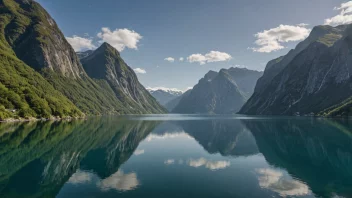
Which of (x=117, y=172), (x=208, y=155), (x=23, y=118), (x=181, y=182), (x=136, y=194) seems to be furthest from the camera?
(x=23, y=118)

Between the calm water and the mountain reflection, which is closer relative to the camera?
the calm water

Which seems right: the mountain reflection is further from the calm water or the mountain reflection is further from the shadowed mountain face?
the shadowed mountain face

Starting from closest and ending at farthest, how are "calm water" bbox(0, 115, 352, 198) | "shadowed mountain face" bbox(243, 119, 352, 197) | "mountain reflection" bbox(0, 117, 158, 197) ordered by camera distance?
"calm water" bbox(0, 115, 352, 198) < "mountain reflection" bbox(0, 117, 158, 197) < "shadowed mountain face" bbox(243, 119, 352, 197)

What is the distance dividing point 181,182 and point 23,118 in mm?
141657

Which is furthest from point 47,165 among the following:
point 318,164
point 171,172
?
point 318,164

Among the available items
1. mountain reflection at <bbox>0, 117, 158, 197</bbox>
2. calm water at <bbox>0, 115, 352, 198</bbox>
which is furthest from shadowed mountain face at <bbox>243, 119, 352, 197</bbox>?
mountain reflection at <bbox>0, 117, 158, 197</bbox>

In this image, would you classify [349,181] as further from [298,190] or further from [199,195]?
[199,195]

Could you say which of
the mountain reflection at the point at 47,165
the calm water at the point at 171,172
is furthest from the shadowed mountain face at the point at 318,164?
the mountain reflection at the point at 47,165

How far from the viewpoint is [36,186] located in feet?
102

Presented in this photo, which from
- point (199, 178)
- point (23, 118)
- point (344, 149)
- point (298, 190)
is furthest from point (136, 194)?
point (23, 118)

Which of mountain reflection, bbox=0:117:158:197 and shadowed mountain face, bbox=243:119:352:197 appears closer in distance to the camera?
mountain reflection, bbox=0:117:158:197

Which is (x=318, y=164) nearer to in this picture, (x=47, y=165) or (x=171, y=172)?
(x=171, y=172)

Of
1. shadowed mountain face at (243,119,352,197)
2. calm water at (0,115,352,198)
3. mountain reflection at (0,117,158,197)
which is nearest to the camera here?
calm water at (0,115,352,198)

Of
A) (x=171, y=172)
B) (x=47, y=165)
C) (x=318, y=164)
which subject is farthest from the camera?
(x=318, y=164)
